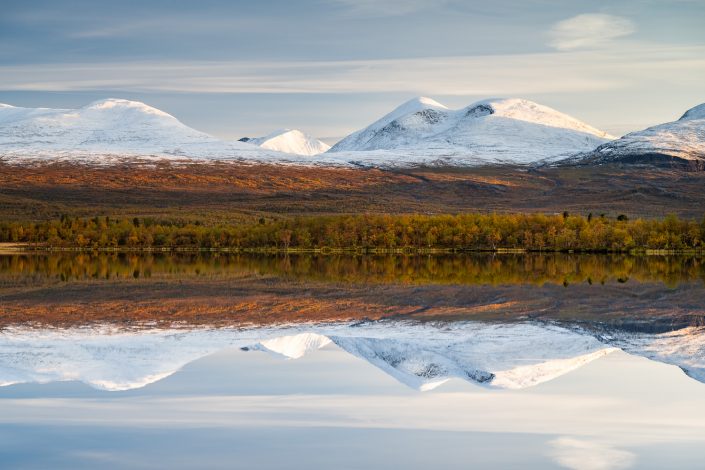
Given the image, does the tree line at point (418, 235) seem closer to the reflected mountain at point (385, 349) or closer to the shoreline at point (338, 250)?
the shoreline at point (338, 250)

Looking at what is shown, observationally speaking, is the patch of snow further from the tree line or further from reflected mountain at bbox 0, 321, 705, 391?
the tree line

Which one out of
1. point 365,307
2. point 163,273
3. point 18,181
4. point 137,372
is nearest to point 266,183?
point 18,181

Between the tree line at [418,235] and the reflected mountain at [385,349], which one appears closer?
the reflected mountain at [385,349]

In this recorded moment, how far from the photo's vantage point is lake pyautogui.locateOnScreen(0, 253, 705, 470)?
12.6 metres

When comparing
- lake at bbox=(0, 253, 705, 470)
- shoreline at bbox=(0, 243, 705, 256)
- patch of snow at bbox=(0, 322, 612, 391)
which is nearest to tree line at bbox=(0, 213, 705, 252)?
shoreline at bbox=(0, 243, 705, 256)

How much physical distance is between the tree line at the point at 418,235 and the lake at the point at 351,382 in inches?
2373

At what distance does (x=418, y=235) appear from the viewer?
99.8 metres

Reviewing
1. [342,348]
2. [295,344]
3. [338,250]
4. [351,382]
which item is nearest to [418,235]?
[338,250]

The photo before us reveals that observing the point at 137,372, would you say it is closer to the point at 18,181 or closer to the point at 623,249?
the point at 623,249

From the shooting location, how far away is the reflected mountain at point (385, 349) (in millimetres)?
18281

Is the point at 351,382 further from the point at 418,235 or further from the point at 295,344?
the point at 418,235

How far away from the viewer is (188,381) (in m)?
17.5

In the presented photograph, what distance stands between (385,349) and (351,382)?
418 cm

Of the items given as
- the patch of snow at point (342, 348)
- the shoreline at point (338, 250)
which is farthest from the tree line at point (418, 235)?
the patch of snow at point (342, 348)
